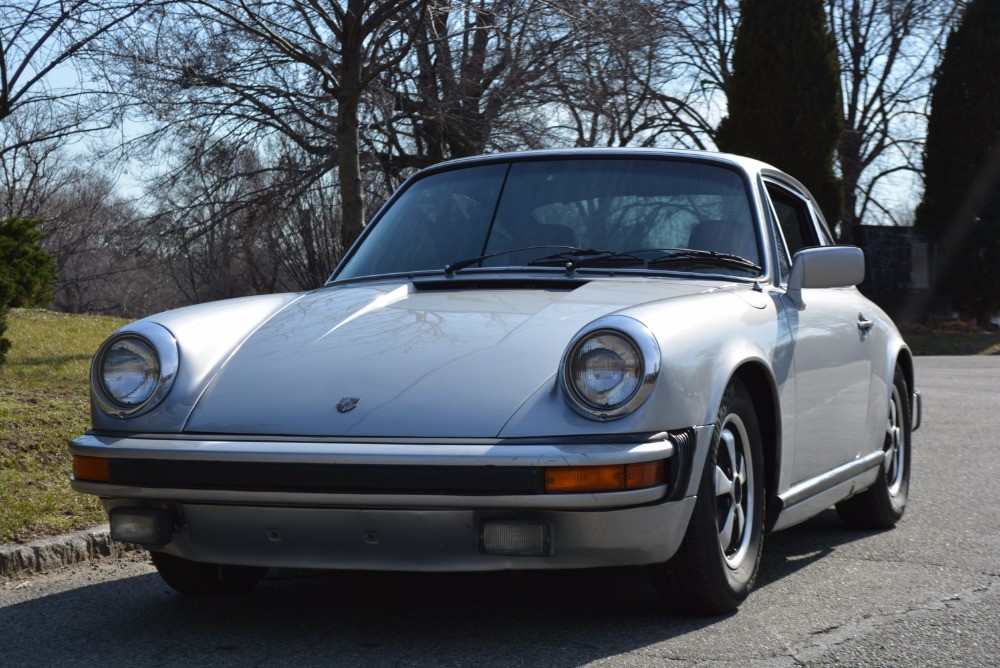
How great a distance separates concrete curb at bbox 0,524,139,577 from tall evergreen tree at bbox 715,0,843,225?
2160cm

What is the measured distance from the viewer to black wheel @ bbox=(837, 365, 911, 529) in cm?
541

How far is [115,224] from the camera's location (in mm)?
19719

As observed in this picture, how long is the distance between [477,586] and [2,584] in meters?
1.91

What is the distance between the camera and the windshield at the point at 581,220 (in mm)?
4488

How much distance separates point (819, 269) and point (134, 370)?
8.06ft

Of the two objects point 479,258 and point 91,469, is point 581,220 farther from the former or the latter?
point 91,469

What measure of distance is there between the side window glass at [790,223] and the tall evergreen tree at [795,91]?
20.1 metres

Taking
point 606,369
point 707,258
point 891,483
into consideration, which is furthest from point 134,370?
point 891,483

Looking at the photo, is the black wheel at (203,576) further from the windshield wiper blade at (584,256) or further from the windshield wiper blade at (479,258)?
the windshield wiper blade at (584,256)

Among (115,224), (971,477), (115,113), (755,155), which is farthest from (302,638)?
(755,155)

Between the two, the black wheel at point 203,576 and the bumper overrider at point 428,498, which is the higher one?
the bumper overrider at point 428,498

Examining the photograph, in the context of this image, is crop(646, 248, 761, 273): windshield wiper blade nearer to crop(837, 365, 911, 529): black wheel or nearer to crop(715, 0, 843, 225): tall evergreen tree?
crop(837, 365, 911, 529): black wheel

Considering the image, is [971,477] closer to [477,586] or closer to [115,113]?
[477,586]

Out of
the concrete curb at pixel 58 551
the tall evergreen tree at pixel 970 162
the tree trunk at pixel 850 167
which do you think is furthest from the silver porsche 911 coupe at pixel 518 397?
the tree trunk at pixel 850 167
